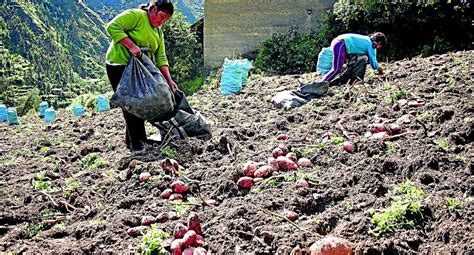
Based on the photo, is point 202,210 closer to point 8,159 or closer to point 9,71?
point 8,159

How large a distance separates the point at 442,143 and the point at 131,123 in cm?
269

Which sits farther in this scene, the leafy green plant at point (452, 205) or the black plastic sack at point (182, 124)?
the black plastic sack at point (182, 124)

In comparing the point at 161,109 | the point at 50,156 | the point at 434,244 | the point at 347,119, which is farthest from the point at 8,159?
the point at 434,244

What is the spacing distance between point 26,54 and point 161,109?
7437 centimetres

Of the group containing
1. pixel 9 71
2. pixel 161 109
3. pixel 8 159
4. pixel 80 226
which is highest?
pixel 161 109

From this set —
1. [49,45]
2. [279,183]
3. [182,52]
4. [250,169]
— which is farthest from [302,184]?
[49,45]

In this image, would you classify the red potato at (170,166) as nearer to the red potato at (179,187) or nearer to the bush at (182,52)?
the red potato at (179,187)

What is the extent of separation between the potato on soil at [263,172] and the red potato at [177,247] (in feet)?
3.15

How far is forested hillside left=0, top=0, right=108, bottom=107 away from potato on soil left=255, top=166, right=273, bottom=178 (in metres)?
48.6

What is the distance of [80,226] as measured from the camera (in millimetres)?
2682

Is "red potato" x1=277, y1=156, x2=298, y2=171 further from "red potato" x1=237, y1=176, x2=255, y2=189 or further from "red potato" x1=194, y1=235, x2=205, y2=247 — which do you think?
"red potato" x1=194, y1=235, x2=205, y2=247

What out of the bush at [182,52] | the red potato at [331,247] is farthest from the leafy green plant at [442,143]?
the bush at [182,52]

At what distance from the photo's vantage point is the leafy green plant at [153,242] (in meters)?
2.27

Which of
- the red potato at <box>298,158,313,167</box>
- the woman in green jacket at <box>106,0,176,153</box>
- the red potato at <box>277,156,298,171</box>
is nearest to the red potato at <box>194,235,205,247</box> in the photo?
the red potato at <box>277,156,298,171</box>
